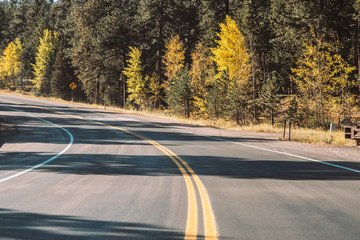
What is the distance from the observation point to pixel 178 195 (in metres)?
6.34

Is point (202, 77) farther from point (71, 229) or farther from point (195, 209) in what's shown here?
point (71, 229)

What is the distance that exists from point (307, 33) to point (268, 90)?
265 inches

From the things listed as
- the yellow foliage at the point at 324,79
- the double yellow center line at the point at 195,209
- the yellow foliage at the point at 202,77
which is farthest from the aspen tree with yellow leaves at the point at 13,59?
the double yellow center line at the point at 195,209

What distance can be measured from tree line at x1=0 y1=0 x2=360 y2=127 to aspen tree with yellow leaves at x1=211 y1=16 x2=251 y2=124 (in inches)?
4.0

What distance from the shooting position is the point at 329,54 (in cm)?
2694

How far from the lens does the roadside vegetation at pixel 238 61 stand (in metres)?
26.7

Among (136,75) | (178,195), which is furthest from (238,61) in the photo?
(178,195)

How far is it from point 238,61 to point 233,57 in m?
0.65

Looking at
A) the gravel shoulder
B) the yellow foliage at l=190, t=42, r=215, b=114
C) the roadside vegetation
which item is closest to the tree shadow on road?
the gravel shoulder

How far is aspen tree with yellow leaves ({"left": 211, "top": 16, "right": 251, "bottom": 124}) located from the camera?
31609 millimetres

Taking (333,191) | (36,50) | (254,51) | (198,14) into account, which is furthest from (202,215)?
(36,50)

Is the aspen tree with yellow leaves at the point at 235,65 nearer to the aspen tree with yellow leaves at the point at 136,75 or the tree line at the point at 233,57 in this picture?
the tree line at the point at 233,57

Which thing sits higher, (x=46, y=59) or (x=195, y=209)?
(x=46, y=59)

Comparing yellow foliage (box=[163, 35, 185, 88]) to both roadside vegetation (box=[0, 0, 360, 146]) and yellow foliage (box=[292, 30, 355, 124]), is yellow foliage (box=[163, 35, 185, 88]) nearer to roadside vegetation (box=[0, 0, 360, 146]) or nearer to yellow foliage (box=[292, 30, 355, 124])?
roadside vegetation (box=[0, 0, 360, 146])
